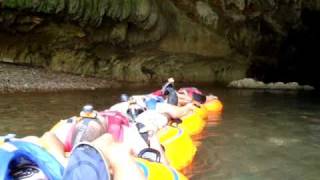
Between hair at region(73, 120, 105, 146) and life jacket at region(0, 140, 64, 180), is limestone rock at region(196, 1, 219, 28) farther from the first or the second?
life jacket at region(0, 140, 64, 180)

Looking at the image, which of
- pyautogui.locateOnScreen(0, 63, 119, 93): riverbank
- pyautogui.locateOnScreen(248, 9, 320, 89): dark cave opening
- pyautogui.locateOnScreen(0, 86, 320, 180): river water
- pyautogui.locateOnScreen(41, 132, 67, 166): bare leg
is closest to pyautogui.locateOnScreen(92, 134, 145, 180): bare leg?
pyautogui.locateOnScreen(41, 132, 67, 166): bare leg

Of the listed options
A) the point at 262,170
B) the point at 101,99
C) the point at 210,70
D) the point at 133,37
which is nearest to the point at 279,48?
the point at 210,70

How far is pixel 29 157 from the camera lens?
3834 millimetres

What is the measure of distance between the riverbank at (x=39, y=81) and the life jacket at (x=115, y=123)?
883 cm

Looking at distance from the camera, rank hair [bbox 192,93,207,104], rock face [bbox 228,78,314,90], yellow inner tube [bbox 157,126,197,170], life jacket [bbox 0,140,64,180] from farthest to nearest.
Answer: rock face [bbox 228,78,314,90] → hair [bbox 192,93,207,104] → yellow inner tube [bbox 157,126,197,170] → life jacket [bbox 0,140,64,180]

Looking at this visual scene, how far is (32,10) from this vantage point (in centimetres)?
1459

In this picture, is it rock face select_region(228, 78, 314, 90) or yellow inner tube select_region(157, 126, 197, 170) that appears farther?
rock face select_region(228, 78, 314, 90)

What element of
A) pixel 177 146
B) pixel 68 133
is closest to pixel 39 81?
pixel 177 146

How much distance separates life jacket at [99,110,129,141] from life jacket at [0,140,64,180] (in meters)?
1.26

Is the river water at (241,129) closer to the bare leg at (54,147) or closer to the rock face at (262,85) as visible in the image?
the bare leg at (54,147)

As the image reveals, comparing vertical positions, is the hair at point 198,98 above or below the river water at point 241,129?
above

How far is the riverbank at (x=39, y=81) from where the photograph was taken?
1421 cm

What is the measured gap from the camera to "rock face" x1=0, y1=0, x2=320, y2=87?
15.8 metres

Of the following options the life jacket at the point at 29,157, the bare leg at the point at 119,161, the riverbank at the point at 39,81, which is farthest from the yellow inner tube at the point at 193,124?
the riverbank at the point at 39,81
